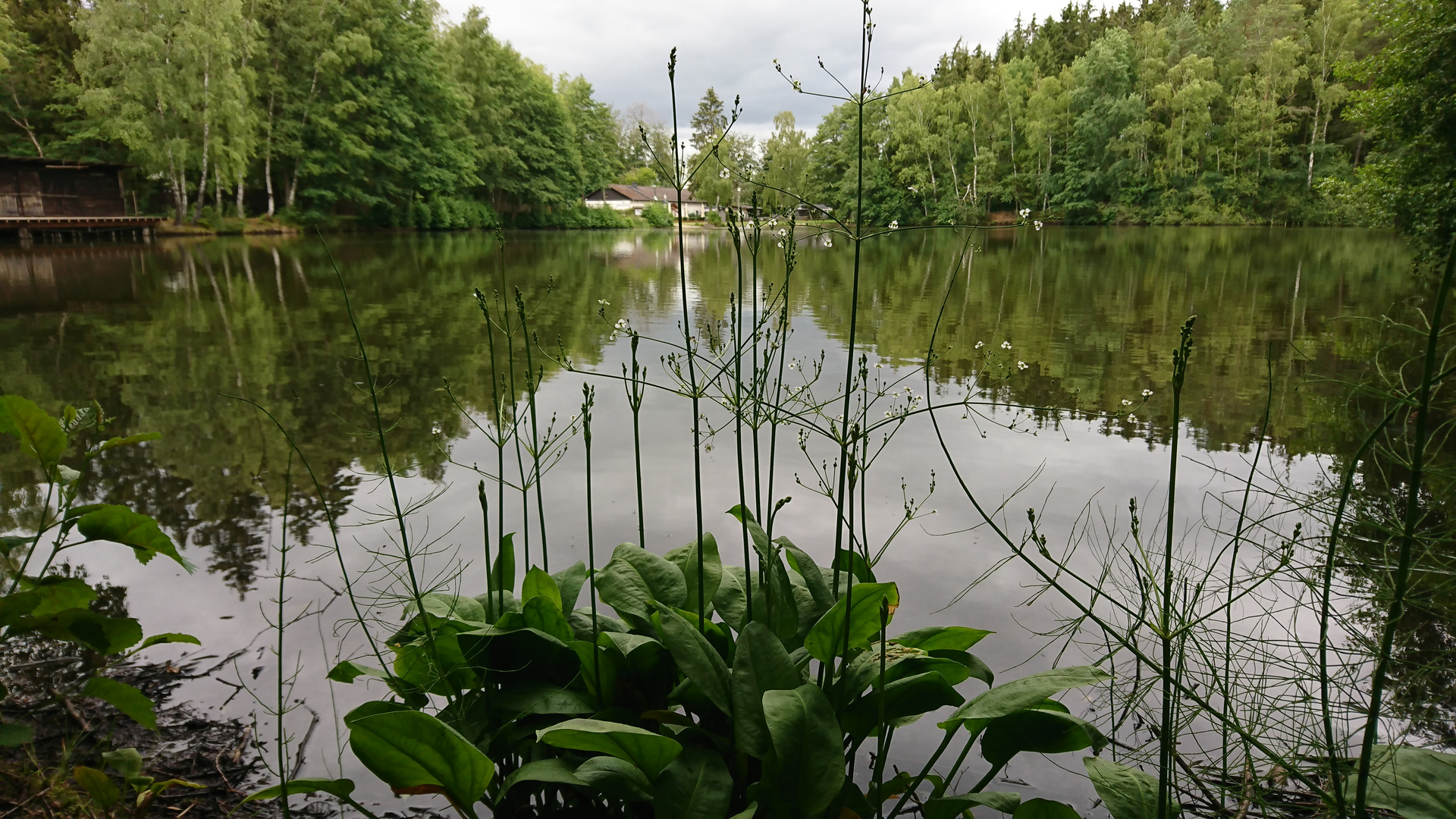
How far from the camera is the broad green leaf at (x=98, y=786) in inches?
70.6

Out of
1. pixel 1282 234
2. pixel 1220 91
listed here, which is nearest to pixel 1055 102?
pixel 1220 91

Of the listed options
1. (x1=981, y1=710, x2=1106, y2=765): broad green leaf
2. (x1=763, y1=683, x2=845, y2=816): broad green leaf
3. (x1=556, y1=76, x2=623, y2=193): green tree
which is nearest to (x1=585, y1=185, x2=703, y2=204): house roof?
(x1=556, y1=76, x2=623, y2=193): green tree

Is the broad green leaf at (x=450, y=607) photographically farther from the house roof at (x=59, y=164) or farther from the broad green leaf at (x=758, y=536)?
the house roof at (x=59, y=164)

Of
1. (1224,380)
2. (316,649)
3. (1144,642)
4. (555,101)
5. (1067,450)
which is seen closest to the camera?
(1144,642)

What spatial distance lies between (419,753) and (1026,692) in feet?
4.27

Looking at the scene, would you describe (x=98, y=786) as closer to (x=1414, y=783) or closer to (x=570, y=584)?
(x=570, y=584)

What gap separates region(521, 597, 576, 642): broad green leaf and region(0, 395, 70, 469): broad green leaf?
1.06 metres

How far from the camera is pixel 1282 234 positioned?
3112 centimetres

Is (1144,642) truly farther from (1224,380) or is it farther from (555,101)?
(555,101)

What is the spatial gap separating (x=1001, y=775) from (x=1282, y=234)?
3593 centimetres

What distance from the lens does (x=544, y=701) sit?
1988 mm

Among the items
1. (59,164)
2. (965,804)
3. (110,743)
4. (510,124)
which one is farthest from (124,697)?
(510,124)

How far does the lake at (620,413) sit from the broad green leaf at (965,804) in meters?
0.52

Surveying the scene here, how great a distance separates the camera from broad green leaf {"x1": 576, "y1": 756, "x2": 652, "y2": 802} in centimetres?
168
